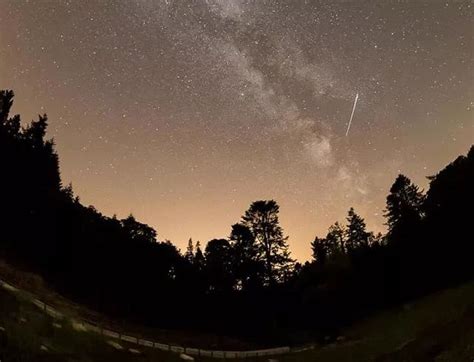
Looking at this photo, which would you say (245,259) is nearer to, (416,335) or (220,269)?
(220,269)

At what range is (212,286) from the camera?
65.4 metres

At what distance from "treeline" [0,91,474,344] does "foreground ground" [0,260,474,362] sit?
13.4 feet

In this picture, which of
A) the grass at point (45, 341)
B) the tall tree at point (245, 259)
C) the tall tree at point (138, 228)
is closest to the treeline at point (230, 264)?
the tall tree at point (245, 259)

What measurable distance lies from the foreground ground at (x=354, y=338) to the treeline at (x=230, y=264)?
13.4 ft

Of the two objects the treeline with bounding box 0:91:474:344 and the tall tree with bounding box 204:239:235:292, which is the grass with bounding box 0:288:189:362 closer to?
the treeline with bounding box 0:91:474:344

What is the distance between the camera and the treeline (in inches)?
1868

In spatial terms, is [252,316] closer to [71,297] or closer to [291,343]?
[291,343]

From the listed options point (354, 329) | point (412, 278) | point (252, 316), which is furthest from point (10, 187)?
point (412, 278)

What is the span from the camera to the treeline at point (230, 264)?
4744 centimetres

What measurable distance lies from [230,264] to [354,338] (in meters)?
30.3

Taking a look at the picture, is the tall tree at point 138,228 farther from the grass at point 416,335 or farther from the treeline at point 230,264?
the grass at point 416,335

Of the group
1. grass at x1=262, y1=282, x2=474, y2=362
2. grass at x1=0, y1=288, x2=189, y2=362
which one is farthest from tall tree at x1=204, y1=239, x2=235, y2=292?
grass at x1=0, y1=288, x2=189, y2=362

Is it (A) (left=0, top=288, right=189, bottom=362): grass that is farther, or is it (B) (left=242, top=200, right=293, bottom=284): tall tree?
(B) (left=242, top=200, right=293, bottom=284): tall tree

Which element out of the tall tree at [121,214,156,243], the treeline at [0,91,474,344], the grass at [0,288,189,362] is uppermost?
the tall tree at [121,214,156,243]
